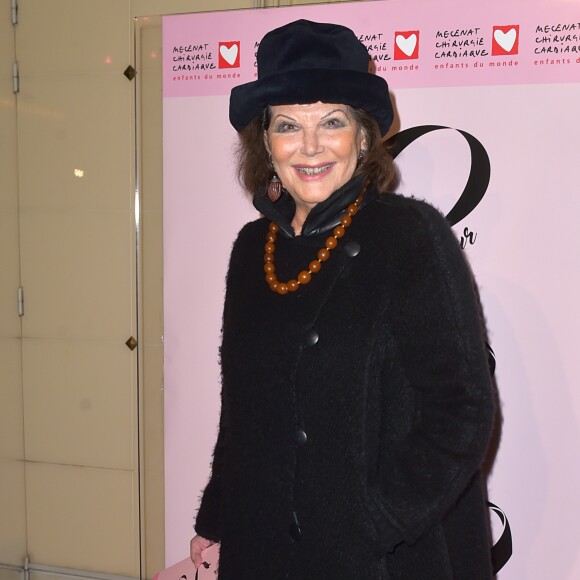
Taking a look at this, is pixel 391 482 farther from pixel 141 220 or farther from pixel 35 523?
pixel 35 523

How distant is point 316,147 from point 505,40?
0.89 m

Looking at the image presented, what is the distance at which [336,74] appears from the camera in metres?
1.23

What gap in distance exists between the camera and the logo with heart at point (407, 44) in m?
1.92

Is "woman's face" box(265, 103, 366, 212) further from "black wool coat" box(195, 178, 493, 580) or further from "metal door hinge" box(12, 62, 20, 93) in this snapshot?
"metal door hinge" box(12, 62, 20, 93)

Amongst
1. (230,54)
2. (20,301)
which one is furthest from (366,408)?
(20,301)

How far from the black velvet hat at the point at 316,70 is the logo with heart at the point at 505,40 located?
28.8 inches

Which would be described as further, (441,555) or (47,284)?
(47,284)

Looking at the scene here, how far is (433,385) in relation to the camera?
1123mm

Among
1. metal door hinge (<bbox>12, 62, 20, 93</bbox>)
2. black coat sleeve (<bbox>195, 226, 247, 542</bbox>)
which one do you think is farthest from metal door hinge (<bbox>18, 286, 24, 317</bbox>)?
black coat sleeve (<bbox>195, 226, 247, 542</bbox>)

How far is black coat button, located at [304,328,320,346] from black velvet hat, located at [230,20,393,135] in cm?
44

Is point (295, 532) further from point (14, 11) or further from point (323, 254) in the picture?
point (14, 11)

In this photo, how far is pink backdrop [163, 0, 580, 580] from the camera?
1839 millimetres

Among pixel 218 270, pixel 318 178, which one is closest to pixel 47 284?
pixel 218 270

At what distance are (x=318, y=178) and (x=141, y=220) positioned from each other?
1281 mm
